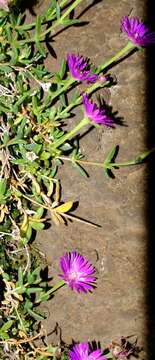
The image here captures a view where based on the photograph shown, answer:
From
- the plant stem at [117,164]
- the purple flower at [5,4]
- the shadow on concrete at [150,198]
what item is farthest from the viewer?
the shadow on concrete at [150,198]

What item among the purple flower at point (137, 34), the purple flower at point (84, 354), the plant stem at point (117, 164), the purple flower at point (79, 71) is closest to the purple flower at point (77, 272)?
the purple flower at point (84, 354)

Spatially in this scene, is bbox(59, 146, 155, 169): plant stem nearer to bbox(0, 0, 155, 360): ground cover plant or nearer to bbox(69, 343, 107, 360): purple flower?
bbox(0, 0, 155, 360): ground cover plant

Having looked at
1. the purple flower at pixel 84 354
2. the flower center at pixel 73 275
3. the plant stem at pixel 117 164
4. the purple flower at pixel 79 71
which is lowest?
the purple flower at pixel 84 354

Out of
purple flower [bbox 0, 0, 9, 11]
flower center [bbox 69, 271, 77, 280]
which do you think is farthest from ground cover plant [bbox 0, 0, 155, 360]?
purple flower [bbox 0, 0, 9, 11]

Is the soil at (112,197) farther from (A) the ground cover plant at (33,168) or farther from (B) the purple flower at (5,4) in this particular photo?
(B) the purple flower at (5,4)

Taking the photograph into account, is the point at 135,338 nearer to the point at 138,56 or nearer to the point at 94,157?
the point at 94,157

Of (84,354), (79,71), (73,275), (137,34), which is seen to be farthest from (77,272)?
(137,34)
